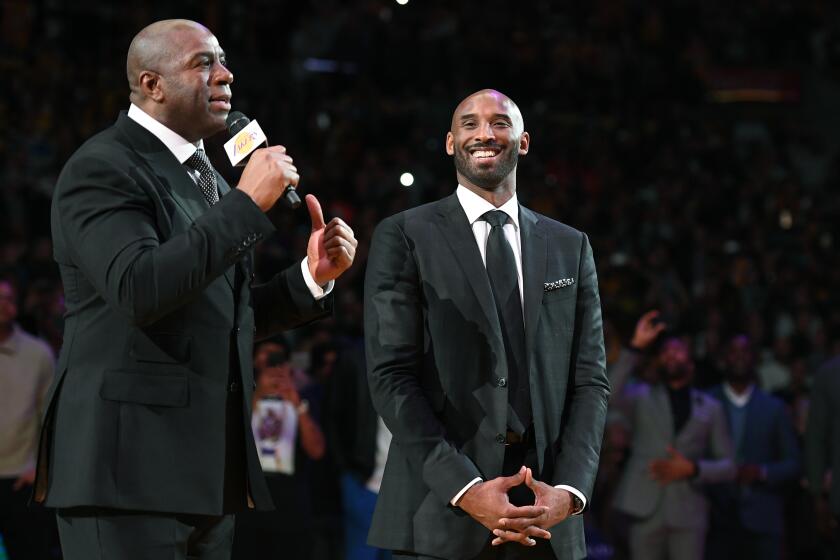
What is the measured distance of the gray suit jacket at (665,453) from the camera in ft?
23.4

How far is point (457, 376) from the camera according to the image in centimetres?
340

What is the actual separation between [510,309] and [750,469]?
4.46 metres

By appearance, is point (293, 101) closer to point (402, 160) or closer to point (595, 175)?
point (402, 160)

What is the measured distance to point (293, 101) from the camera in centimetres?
1238

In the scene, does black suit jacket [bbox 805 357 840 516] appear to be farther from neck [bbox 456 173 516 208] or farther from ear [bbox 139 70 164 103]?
ear [bbox 139 70 164 103]

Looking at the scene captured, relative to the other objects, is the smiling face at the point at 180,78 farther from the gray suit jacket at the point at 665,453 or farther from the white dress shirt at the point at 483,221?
the gray suit jacket at the point at 665,453

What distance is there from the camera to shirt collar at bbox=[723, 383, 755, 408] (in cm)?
786

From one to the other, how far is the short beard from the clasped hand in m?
0.82

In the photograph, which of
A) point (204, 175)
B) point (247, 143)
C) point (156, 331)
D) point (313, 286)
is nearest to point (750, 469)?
point (313, 286)

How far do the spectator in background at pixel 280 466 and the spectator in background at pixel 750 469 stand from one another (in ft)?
7.72

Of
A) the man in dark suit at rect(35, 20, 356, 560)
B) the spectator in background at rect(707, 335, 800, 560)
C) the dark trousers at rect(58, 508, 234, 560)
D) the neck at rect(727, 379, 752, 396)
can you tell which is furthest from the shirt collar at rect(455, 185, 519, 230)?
the neck at rect(727, 379, 752, 396)

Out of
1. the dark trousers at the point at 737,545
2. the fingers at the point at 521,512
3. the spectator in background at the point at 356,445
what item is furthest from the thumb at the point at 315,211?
the dark trousers at the point at 737,545

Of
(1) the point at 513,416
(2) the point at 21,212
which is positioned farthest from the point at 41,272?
(1) the point at 513,416

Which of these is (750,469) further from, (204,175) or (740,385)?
(204,175)
